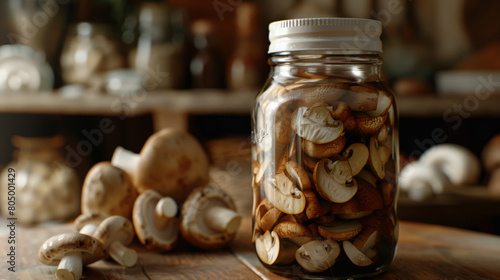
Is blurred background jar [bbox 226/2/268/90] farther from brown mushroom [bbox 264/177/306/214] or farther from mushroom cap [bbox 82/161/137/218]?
brown mushroom [bbox 264/177/306/214]

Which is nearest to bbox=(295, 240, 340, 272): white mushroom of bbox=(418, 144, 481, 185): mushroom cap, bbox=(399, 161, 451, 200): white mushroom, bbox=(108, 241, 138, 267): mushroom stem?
bbox=(108, 241, 138, 267): mushroom stem

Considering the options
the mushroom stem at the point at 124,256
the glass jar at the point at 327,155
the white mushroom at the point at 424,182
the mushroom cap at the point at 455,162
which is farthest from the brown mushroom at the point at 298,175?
the mushroom cap at the point at 455,162

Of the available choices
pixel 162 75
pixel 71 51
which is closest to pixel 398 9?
pixel 162 75

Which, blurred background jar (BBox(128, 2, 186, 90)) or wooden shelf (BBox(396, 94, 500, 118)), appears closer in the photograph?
wooden shelf (BBox(396, 94, 500, 118))

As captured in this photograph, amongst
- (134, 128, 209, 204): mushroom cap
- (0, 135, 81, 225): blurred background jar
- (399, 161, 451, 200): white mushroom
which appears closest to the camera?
(134, 128, 209, 204): mushroom cap

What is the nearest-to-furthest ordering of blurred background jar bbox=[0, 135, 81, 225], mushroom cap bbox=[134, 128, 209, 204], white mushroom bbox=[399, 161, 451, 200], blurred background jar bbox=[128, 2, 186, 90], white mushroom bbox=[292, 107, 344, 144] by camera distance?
white mushroom bbox=[292, 107, 344, 144]
mushroom cap bbox=[134, 128, 209, 204]
white mushroom bbox=[399, 161, 451, 200]
blurred background jar bbox=[0, 135, 81, 225]
blurred background jar bbox=[128, 2, 186, 90]

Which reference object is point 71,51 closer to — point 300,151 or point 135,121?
point 135,121

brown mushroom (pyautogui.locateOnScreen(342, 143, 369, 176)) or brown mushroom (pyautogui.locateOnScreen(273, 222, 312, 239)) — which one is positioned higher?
brown mushroom (pyautogui.locateOnScreen(342, 143, 369, 176))
